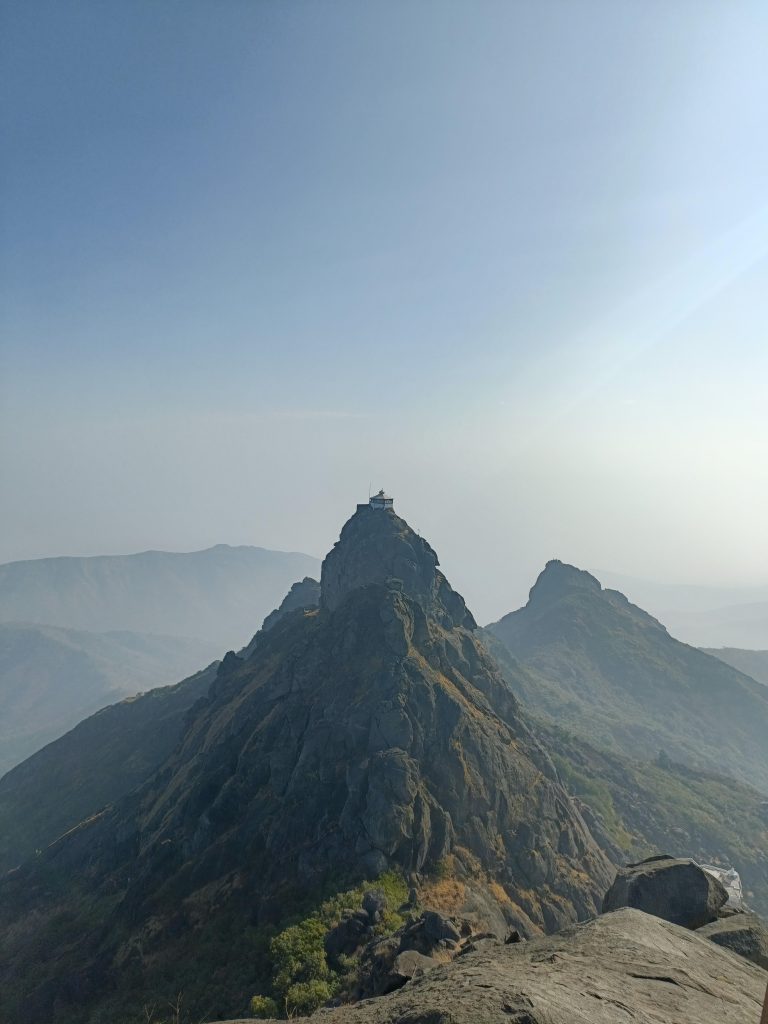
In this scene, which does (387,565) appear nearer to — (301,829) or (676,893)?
(301,829)

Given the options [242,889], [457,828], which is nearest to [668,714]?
[457,828]

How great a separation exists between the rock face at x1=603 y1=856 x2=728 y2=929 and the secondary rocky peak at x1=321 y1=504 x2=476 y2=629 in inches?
2279

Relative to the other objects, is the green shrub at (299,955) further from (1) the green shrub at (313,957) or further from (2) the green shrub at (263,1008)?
(2) the green shrub at (263,1008)

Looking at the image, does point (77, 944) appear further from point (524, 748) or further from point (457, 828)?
point (524, 748)

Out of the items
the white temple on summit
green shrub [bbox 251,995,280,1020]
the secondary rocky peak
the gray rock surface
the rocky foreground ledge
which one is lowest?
Answer: green shrub [bbox 251,995,280,1020]

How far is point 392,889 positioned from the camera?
44812 mm

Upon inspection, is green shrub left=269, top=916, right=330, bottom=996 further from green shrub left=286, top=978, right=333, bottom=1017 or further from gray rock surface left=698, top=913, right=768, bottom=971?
gray rock surface left=698, top=913, right=768, bottom=971

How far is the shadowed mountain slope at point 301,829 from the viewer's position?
44750 millimetres

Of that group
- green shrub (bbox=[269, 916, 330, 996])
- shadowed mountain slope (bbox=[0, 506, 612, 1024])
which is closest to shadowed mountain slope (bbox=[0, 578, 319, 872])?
shadowed mountain slope (bbox=[0, 506, 612, 1024])

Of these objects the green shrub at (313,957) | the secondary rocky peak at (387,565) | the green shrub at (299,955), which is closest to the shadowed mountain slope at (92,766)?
the secondary rocky peak at (387,565)

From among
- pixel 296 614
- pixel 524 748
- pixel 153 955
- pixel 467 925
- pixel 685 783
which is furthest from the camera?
pixel 685 783

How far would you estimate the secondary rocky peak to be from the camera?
86500mm

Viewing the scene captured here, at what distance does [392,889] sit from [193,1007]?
15.9 meters

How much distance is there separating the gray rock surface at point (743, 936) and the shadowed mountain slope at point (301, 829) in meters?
29.9
